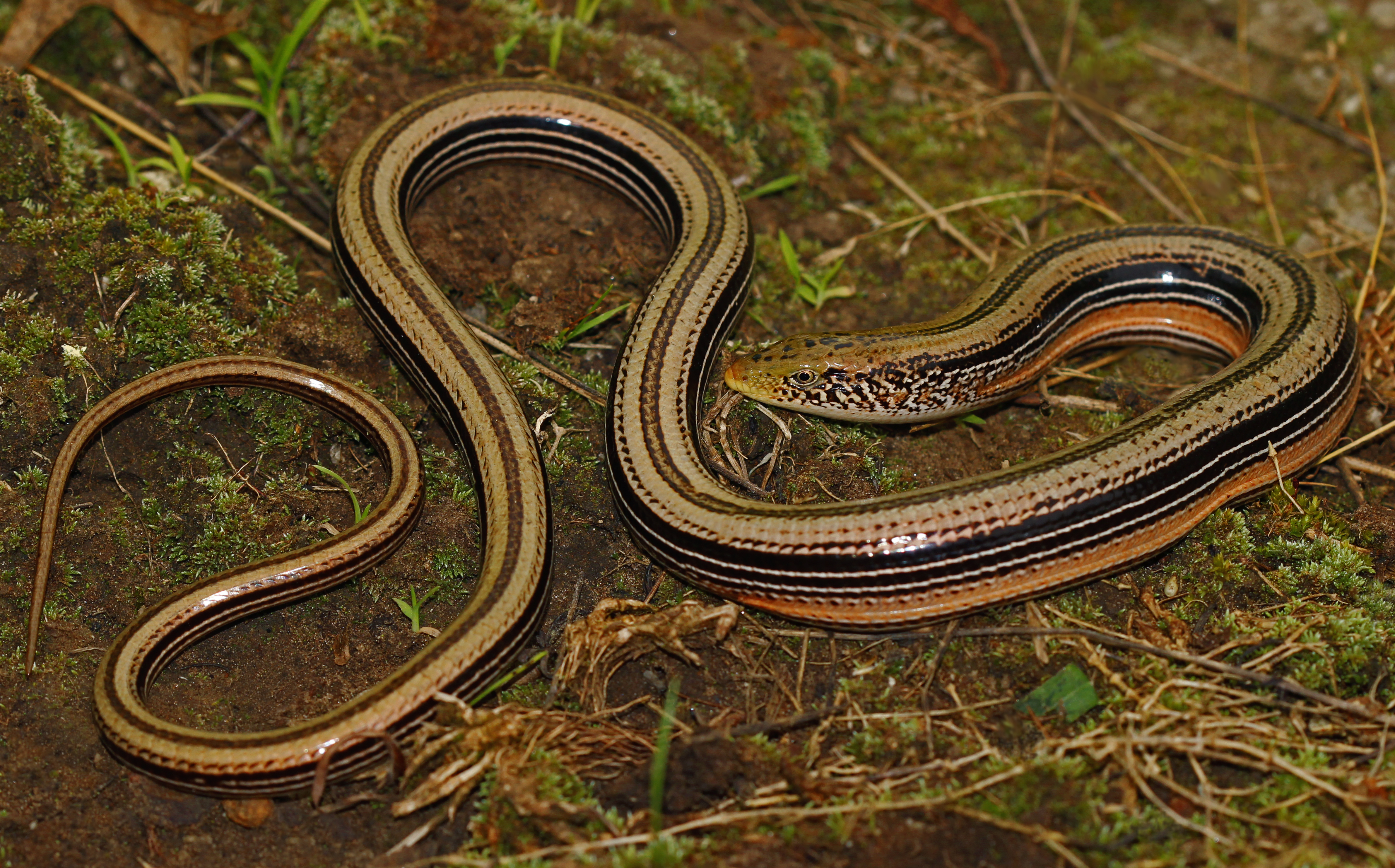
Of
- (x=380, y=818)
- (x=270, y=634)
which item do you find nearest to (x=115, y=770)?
(x=270, y=634)

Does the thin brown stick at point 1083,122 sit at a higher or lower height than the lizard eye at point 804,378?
higher

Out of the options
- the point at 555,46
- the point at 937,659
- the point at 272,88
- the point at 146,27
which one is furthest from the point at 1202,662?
the point at 146,27

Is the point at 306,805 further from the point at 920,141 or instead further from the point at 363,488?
the point at 920,141

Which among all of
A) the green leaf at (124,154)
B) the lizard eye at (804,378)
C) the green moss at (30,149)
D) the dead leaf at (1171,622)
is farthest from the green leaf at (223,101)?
the dead leaf at (1171,622)

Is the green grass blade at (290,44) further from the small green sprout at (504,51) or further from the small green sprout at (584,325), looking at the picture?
the small green sprout at (584,325)

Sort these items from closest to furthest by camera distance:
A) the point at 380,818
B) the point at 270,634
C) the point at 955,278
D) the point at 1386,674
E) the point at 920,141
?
the point at 380,818 → the point at 1386,674 → the point at 270,634 → the point at 955,278 → the point at 920,141

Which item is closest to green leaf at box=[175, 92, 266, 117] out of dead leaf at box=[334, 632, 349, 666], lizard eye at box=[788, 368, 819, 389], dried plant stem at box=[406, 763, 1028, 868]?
dead leaf at box=[334, 632, 349, 666]

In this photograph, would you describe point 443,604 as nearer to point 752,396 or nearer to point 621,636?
point 621,636
